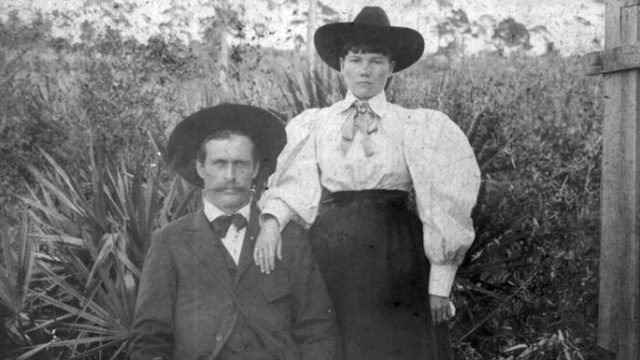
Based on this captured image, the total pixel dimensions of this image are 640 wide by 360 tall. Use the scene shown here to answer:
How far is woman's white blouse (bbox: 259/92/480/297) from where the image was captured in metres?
2.89

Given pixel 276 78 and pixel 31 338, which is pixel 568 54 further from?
pixel 31 338

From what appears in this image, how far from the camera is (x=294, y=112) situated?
359cm

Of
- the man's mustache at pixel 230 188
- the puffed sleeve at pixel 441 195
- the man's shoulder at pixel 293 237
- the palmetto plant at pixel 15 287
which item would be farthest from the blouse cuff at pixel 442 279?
the palmetto plant at pixel 15 287

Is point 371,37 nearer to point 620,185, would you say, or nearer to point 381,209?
point 381,209

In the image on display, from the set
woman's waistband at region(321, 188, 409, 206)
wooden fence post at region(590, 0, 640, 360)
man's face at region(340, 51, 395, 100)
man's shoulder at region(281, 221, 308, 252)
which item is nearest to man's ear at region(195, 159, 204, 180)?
man's shoulder at region(281, 221, 308, 252)

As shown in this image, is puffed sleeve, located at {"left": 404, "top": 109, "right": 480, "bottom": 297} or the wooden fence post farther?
the wooden fence post

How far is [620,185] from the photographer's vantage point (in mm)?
3459

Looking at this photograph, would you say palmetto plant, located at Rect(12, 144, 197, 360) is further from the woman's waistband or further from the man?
the woman's waistband

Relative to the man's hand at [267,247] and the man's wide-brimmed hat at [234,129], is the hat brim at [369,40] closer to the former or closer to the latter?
the man's wide-brimmed hat at [234,129]

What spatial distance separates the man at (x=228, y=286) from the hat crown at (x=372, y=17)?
2.26 feet

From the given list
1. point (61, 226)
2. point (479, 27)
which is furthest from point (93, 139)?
point (479, 27)

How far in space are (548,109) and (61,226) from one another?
9.37ft

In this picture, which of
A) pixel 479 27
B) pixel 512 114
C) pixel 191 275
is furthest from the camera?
pixel 512 114

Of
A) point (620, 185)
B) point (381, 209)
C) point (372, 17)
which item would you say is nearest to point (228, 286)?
point (381, 209)
